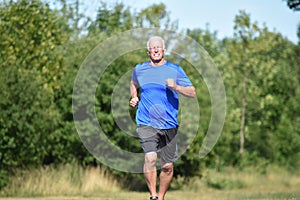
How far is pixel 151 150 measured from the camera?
381 inches

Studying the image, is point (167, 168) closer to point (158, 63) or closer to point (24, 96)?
point (158, 63)

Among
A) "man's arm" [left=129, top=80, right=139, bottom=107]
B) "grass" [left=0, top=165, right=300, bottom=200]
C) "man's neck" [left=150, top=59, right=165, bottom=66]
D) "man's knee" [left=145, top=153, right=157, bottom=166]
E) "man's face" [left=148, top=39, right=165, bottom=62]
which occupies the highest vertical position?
"man's face" [left=148, top=39, right=165, bottom=62]

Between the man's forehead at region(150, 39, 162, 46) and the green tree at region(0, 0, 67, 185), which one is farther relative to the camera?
the green tree at region(0, 0, 67, 185)

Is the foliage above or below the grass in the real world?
above

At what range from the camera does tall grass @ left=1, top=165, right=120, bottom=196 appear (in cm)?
1897

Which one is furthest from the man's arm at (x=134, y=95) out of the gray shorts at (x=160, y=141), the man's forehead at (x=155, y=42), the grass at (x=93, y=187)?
the grass at (x=93, y=187)

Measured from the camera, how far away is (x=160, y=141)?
9891 mm

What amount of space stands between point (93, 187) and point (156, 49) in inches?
460

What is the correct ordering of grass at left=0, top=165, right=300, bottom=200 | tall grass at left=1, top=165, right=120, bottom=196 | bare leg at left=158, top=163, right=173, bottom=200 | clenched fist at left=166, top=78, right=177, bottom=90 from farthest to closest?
tall grass at left=1, top=165, right=120, bottom=196 < grass at left=0, top=165, right=300, bottom=200 < bare leg at left=158, top=163, right=173, bottom=200 < clenched fist at left=166, top=78, right=177, bottom=90

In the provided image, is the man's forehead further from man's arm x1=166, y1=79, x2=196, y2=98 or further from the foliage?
the foliage

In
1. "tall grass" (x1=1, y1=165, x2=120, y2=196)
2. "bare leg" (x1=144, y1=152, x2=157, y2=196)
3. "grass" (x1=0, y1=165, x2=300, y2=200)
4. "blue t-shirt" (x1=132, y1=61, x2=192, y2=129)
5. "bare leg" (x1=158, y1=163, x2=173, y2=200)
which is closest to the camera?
"bare leg" (x1=144, y1=152, x2=157, y2=196)

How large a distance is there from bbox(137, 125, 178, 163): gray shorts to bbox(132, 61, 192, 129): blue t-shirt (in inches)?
3.0

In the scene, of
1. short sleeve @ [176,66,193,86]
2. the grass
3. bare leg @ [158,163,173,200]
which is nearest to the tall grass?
the grass

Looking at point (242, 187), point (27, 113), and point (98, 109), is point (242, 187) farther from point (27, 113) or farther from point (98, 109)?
point (27, 113)
